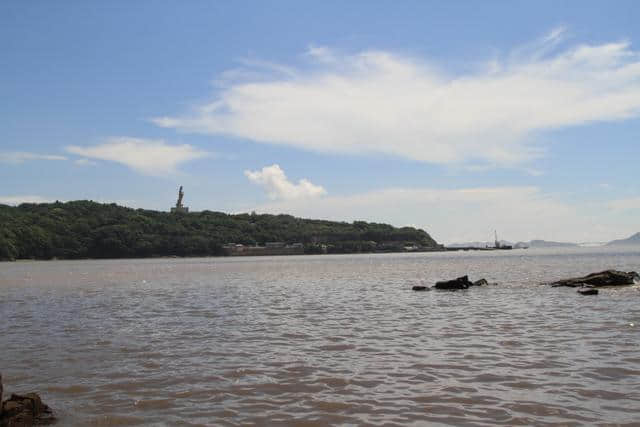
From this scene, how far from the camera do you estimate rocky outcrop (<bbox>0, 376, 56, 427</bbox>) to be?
939 cm

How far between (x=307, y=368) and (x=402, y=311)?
12.2 meters

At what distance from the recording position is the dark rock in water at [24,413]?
9391 millimetres

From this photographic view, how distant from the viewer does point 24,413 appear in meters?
9.52

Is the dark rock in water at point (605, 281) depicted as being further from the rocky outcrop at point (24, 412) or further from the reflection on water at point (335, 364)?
the rocky outcrop at point (24, 412)

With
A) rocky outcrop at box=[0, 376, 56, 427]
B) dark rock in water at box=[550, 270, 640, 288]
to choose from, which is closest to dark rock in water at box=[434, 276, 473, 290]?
dark rock in water at box=[550, 270, 640, 288]

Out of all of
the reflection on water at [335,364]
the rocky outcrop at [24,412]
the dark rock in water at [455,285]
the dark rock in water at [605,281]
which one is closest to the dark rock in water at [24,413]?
the rocky outcrop at [24,412]

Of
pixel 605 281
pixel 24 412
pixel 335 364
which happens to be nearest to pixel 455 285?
pixel 605 281

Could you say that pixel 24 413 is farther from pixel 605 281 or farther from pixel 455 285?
pixel 605 281

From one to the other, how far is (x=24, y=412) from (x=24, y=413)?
2cm

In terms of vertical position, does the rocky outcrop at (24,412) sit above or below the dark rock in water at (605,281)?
below

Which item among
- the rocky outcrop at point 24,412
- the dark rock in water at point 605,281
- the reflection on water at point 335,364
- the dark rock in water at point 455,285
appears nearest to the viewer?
the rocky outcrop at point 24,412

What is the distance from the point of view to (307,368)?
44.3 ft

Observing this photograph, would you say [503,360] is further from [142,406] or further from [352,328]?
[142,406]

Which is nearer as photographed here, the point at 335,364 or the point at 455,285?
the point at 335,364
